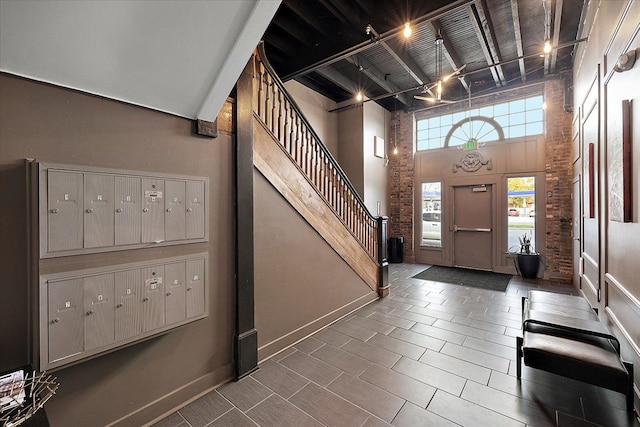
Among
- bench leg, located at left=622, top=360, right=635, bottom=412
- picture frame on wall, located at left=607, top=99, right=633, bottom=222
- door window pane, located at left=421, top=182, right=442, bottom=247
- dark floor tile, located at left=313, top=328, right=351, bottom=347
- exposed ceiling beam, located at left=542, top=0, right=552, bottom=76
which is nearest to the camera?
bench leg, located at left=622, top=360, right=635, bottom=412

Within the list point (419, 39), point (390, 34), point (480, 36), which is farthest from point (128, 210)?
point (480, 36)

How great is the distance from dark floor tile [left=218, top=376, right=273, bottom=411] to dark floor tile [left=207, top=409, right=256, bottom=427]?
7cm

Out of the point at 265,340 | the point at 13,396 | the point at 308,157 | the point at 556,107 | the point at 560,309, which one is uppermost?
the point at 556,107

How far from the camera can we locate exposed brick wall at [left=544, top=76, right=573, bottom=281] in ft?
18.6

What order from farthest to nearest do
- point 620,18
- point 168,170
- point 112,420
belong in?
1. point 620,18
2. point 168,170
3. point 112,420

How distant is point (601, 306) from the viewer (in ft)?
9.82

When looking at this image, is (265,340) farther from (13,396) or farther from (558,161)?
(558,161)

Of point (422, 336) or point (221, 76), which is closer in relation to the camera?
point (221, 76)

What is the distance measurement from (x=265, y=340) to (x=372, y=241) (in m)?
2.44

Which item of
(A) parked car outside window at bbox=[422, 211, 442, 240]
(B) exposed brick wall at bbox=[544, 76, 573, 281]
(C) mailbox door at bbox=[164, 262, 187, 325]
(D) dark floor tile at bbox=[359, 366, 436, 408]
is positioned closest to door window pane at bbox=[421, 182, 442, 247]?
(A) parked car outside window at bbox=[422, 211, 442, 240]

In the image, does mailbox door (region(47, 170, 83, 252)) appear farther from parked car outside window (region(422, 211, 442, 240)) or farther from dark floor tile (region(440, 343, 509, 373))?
parked car outside window (region(422, 211, 442, 240))

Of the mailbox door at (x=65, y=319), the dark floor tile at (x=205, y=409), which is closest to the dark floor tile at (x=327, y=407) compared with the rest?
the dark floor tile at (x=205, y=409)

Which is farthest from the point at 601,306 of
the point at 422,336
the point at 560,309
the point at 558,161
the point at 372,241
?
the point at 558,161

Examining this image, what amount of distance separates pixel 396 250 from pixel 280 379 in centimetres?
581
